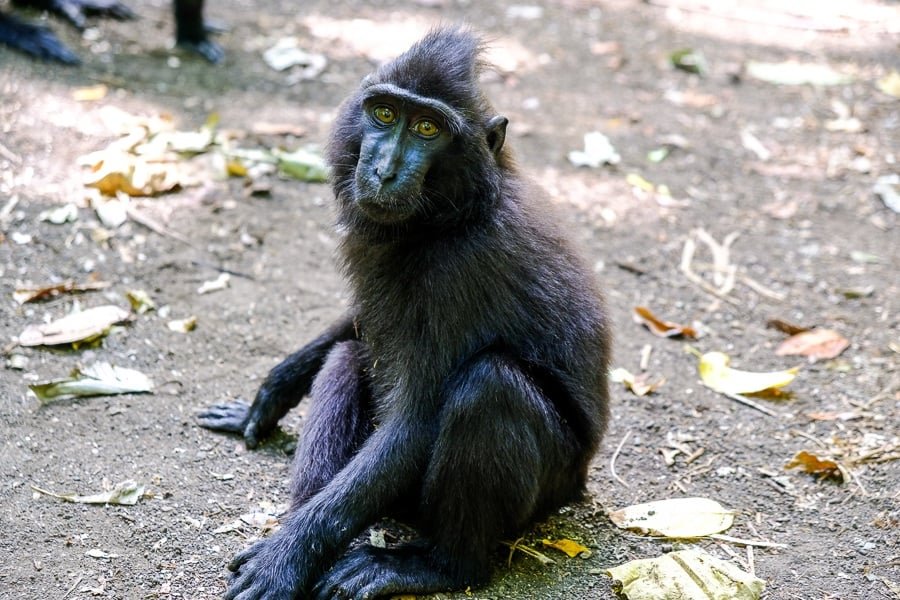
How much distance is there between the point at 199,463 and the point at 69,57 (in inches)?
203

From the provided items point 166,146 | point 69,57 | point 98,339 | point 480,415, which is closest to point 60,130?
point 166,146

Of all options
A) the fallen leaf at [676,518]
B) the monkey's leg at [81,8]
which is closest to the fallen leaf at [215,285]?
the fallen leaf at [676,518]

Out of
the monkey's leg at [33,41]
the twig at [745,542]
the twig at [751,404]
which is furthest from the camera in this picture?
the monkey's leg at [33,41]

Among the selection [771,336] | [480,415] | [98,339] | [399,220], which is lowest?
[98,339]

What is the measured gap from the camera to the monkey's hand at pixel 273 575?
13.3 ft

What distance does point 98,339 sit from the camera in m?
5.84

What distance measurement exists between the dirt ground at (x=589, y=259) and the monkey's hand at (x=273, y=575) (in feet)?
0.66

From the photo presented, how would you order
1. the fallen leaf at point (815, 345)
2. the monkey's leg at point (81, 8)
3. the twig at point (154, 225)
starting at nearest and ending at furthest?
the fallen leaf at point (815, 345) → the twig at point (154, 225) → the monkey's leg at point (81, 8)

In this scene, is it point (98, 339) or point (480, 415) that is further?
point (98, 339)

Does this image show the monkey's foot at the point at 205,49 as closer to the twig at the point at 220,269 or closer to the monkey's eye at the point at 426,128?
the twig at the point at 220,269

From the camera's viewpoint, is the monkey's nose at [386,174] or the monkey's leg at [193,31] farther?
the monkey's leg at [193,31]

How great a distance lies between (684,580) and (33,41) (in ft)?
24.1

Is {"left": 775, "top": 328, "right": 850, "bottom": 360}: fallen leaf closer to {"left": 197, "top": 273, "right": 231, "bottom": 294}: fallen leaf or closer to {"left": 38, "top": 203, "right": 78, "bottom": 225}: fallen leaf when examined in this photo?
{"left": 197, "top": 273, "right": 231, "bottom": 294}: fallen leaf

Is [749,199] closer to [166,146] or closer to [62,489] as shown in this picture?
[166,146]
